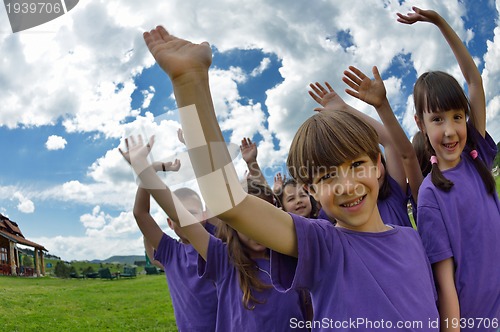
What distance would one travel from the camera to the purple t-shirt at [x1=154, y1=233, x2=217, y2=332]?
126 inches

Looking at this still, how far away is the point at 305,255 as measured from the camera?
58.1 inches

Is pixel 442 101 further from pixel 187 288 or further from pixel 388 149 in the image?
pixel 187 288

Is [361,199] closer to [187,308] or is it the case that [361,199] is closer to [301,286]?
[301,286]

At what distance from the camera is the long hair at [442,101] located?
225cm

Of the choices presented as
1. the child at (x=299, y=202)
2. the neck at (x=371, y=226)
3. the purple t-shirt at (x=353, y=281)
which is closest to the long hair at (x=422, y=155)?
the child at (x=299, y=202)

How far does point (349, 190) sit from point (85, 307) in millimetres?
17036

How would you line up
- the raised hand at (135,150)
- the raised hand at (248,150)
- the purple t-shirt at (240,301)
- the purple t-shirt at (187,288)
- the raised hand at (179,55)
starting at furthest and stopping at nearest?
the raised hand at (248,150) → the purple t-shirt at (187,288) → the purple t-shirt at (240,301) → the raised hand at (135,150) → the raised hand at (179,55)

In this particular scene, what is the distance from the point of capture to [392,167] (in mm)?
2537

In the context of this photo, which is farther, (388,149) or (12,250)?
(12,250)

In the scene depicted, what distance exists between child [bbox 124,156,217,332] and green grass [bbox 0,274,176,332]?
9.79 meters

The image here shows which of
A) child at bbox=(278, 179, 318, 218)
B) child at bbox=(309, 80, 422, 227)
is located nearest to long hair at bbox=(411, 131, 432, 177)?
child at bbox=(309, 80, 422, 227)

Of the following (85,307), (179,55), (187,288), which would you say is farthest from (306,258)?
(85,307)

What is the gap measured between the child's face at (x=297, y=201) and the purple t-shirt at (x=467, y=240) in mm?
1235

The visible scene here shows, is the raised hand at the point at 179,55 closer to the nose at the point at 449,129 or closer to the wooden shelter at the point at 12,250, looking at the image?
the nose at the point at 449,129
